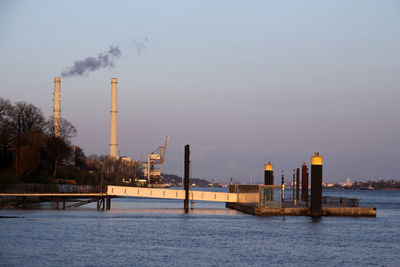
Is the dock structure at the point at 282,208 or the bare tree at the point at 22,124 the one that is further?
the bare tree at the point at 22,124

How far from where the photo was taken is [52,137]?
117000 millimetres

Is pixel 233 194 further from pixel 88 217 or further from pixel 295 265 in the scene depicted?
pixel 295 265

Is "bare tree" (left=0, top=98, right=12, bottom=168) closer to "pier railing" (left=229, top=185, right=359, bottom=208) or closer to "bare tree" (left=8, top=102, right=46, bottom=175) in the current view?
"bare tree" (left=8, top=102, right=46, bottom=175)

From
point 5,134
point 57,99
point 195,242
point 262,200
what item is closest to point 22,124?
point 5,134

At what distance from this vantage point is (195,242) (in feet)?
160

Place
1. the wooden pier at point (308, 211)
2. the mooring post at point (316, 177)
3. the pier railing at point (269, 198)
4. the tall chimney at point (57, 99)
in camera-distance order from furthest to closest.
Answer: the tall chimney at point (57, 99)
the pier railing at point (269, 198)
the wooden pier at point (308, 211)
the mooring post at point (316, 177)

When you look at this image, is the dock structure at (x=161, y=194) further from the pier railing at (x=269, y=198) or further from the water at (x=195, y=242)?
the water at (x=195, y=242)

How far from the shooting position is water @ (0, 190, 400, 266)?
129ft

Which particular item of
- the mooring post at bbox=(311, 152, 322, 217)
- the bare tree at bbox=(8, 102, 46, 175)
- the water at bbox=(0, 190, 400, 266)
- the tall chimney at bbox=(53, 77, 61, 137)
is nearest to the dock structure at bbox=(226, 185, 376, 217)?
the water at bbox=(0, 190, 400, 266)

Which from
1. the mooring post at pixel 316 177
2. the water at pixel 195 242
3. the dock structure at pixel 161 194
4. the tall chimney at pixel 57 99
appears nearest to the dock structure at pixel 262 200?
the dock structure at pixel 161 194

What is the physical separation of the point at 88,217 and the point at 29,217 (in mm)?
6402

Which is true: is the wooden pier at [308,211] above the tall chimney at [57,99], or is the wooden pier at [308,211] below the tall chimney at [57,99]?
below

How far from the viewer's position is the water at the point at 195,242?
129 ft

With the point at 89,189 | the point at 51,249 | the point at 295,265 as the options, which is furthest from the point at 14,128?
the point at 295,265
